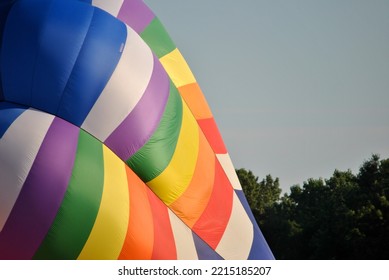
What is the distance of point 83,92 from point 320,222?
31334 millimetres

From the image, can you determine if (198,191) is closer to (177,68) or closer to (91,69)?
(91,69)

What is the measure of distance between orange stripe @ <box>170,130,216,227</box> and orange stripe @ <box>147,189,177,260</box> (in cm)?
34

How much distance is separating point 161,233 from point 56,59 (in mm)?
2437

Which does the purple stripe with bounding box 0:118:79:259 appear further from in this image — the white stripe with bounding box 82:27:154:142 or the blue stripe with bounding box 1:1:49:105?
the blue stripe with bounding box 1:1:49:105

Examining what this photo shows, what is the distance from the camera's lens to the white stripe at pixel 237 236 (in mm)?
13172

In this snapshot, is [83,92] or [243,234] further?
[243,234]

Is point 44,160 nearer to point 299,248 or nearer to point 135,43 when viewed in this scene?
point 135,43

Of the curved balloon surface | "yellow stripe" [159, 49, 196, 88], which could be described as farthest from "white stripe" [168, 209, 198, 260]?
"yellow stripe" [159, 49, 196, 88]

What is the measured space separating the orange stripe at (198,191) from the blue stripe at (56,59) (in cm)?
189

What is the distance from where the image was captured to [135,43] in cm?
1230

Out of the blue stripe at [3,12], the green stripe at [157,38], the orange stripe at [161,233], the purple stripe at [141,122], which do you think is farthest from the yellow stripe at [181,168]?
the blue stripe at [3,12]

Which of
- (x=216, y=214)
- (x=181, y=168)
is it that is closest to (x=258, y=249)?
(x=216, y=214)

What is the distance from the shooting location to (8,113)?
36.9 ft
